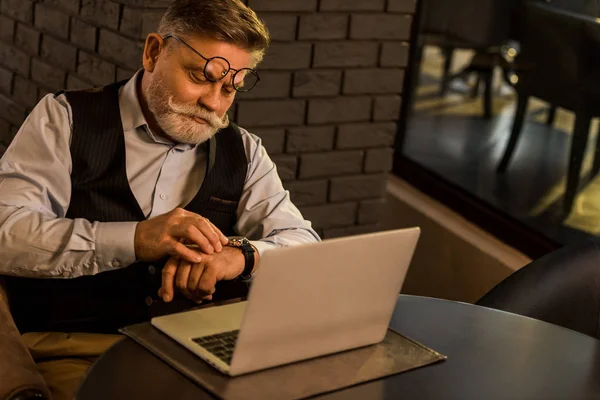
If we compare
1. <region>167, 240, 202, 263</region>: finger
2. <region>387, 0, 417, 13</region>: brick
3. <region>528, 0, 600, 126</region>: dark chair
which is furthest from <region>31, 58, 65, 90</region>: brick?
<region>528, 0, 600, 126</region>: dark chair

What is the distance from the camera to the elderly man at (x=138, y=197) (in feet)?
5.95

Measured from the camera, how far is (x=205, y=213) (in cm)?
207

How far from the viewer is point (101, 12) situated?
256 centimetres

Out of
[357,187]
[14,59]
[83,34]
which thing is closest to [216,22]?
[83,34]

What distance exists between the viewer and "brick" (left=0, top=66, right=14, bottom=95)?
3020mm

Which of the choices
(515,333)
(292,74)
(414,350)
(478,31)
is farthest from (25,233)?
(478,31)

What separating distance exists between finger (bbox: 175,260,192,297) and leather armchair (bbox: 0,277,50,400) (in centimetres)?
29

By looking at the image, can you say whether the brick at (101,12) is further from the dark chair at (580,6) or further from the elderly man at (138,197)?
the dark chair at (580,6)

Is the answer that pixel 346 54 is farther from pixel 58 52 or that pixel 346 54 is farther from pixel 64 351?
pixel 64 351

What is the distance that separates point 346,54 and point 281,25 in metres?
0.25

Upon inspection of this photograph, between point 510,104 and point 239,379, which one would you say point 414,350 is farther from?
point 510,104

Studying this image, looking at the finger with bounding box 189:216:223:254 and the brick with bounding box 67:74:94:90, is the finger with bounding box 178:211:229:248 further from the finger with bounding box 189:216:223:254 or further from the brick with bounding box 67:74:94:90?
the brick with bounding box 67:74:94:90

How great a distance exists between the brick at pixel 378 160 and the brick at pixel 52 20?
0.97m

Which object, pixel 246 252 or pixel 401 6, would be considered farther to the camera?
pixel 401 6
